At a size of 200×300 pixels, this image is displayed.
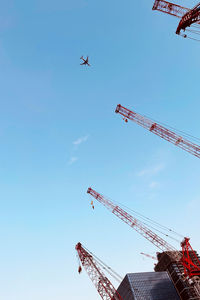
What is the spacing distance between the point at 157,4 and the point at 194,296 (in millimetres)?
148298

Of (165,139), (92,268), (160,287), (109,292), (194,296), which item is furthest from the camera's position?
(160,287)

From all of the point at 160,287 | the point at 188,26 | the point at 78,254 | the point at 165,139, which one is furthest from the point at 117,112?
the point at 160,287

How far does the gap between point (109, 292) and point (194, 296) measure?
91.0 metres

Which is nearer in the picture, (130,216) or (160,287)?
(130,216)

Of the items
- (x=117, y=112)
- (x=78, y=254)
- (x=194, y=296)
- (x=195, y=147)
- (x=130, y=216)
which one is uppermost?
(x=117, y=112)

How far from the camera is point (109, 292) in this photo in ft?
209

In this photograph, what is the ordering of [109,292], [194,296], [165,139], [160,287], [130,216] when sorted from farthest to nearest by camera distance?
[160,287], [194,296], [130,216], [165,139], [109,292]

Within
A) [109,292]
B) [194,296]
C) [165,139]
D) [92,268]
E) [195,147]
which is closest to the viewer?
[109,292]

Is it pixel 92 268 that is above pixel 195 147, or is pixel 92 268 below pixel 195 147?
below

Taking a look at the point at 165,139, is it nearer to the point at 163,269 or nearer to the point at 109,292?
the point at 109,292

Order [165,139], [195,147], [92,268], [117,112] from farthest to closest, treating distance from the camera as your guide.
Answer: [117,112] → [165,139] → [195,147] → [92,268]

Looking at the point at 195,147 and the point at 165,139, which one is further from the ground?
the point at 165,139

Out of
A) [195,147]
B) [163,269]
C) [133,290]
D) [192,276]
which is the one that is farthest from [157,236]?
[163,269]

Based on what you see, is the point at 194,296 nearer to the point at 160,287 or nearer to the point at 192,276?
the point at 160,287
